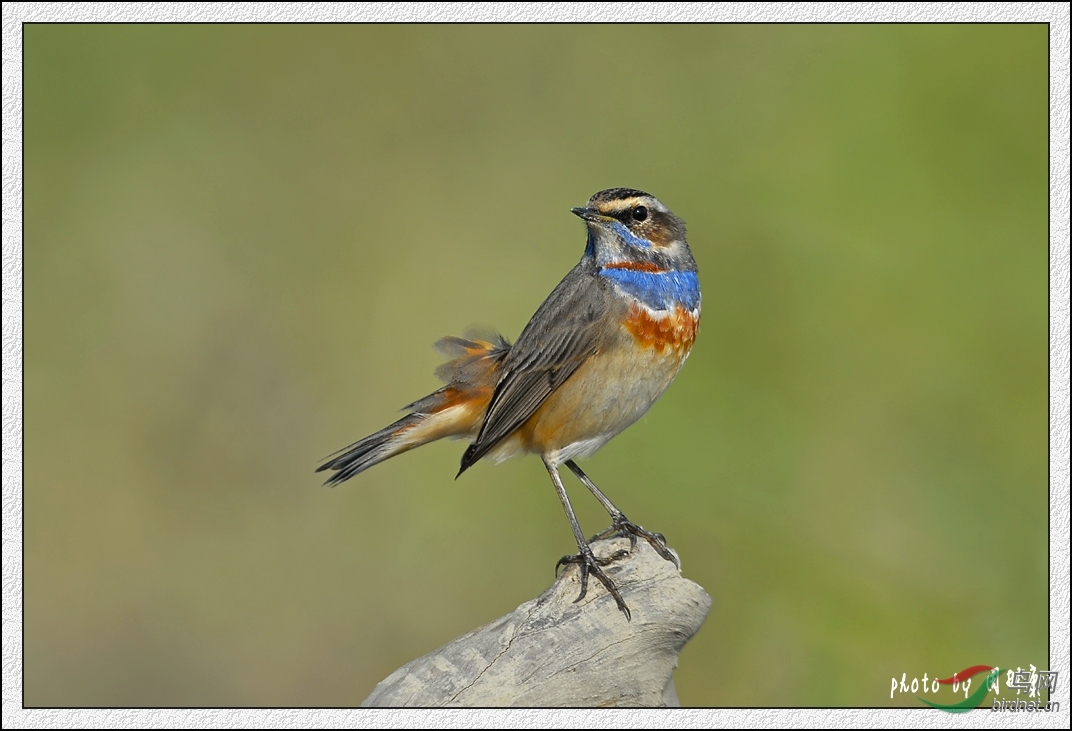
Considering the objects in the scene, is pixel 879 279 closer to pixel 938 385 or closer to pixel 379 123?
pixel 938 385

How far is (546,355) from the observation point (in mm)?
5613

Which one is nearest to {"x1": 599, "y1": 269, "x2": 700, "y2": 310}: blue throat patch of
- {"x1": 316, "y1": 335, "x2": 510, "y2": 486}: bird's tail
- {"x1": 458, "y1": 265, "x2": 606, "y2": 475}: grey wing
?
{"x1": 458, "y1": 265, "x2": 606, "y2": 475}: grey wing

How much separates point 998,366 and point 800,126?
296 cm

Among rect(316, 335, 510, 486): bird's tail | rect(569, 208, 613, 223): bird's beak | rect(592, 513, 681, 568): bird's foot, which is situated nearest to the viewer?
rect(569, 208, 613, 223): bird's beak

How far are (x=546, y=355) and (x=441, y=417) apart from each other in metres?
0.77

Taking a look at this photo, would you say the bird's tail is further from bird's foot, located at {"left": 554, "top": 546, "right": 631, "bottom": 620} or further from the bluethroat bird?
bird's foot, located at {"left": 554, "top": 546, "right": 631, "bottom": 620}

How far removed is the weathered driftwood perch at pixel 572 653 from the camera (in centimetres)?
450

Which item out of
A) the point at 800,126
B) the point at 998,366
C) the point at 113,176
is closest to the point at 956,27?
the point at 800,126

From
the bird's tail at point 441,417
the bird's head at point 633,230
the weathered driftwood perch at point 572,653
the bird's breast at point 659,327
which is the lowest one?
the weathered driftwood perch at point 572,653

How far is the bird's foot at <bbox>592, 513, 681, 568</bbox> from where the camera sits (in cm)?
565

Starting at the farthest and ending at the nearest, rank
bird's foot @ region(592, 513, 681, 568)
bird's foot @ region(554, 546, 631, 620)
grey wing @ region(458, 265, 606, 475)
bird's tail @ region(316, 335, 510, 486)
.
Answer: bird's tail @ region(316, 335, 510, 486) → bird's foot @ region(592, 513, 681, 568) → grey wing @ region(458, 265, 606, 475) → bird's foot @ region(554, 546, 631, 620)

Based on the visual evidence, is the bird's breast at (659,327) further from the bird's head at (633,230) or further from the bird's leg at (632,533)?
the bird's leg at (632,533)

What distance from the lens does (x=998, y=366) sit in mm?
8594

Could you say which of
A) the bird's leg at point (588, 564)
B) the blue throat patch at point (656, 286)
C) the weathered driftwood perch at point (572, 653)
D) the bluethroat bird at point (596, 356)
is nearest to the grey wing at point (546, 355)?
the bluethroat bird at point (596, 356)
